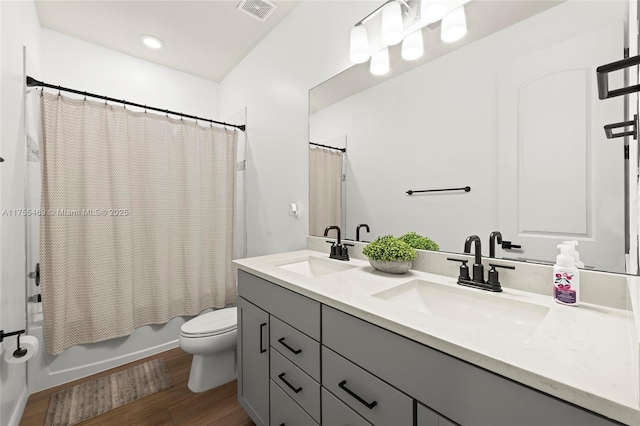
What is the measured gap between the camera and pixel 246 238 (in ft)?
8.68

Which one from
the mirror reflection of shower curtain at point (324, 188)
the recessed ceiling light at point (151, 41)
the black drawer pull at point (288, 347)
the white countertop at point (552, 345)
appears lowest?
the black drawer pull at point (288, 347)

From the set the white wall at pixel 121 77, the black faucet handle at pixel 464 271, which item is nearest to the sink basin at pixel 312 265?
the black faucet handle at pixel 464 271

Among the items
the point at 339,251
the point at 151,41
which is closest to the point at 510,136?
the point at 339,251

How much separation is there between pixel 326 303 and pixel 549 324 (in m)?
0.62

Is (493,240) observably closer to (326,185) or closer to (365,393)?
(365,393)

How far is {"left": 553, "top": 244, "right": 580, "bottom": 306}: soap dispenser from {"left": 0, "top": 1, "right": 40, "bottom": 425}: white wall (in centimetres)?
223

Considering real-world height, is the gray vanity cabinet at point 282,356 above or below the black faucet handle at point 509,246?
below

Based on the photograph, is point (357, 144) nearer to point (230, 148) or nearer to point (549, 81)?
point (549, 81)

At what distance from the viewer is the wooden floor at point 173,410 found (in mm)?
1512

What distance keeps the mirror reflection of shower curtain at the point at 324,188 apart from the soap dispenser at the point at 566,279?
1061 millimetres

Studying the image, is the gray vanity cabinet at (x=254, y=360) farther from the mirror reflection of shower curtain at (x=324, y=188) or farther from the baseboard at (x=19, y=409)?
the baseboard at (x=19, y=409)

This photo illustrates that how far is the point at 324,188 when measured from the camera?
1810 millimetres

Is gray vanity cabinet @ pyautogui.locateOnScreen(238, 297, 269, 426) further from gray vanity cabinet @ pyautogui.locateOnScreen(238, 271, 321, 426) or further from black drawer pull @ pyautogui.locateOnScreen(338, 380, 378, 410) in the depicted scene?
black drawer pull @ pyautogui.locateOnScreen(338, 380, 378, 410)

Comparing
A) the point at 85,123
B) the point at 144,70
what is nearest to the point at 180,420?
the point at 85,123
